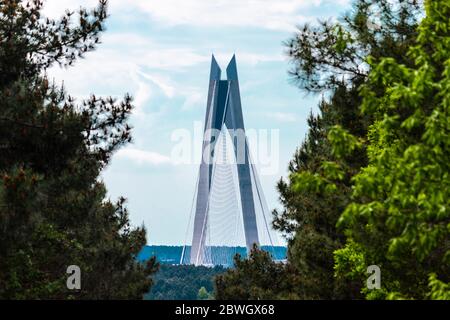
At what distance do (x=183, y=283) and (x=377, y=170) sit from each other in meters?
61.1

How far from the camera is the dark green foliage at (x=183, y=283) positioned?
67625 millimetres

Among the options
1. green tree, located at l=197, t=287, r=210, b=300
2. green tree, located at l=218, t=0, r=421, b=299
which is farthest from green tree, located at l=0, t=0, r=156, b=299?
green tree, located at l=197, t=287, r=210, b=300

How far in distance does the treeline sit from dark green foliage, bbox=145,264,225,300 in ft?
116

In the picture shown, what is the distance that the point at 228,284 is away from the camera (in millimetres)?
33281

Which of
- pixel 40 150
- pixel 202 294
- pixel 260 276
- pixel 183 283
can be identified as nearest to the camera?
pixel 40 150

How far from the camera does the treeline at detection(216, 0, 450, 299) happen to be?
375 inches

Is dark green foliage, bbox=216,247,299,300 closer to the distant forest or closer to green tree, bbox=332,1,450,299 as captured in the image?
green tree, bbox=332,1,450,299

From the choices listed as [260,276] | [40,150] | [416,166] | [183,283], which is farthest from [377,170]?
[183,283]

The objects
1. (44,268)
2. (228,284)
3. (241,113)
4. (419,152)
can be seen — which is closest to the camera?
(419,152)

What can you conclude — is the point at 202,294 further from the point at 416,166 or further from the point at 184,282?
the point at 416,166

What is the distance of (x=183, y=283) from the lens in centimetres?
6994

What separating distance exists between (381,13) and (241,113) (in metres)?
57.9
